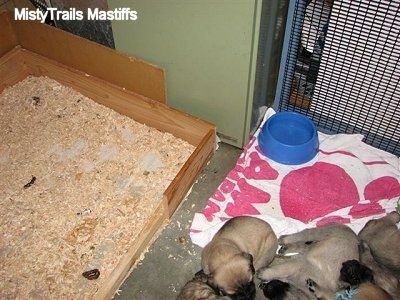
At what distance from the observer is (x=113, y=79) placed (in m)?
3.12

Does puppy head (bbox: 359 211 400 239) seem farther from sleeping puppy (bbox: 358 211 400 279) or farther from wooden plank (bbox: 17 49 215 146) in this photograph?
wooden plank (bbox: 17 49 215 146)

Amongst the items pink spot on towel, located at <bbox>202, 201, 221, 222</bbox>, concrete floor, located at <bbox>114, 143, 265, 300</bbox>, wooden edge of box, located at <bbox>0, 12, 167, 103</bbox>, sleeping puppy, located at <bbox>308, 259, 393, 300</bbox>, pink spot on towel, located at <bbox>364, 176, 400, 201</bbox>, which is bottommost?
concrete floor, located at <bbox>114, 143, 265, 300</bbox>

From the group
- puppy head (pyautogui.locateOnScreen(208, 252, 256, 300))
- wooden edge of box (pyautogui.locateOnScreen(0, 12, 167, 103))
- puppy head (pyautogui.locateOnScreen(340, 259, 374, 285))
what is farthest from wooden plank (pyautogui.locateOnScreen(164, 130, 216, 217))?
puppy head (pyautogui.locateOnScreen(340, 259, 374, 285))

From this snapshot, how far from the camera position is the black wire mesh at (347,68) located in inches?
97.0

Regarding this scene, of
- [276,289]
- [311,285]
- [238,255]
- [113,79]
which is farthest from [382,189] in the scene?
[113,79]

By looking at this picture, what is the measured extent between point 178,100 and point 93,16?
2.49 ft

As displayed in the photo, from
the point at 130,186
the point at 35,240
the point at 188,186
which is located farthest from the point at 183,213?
the point at 35,240

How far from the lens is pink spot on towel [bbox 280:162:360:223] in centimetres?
273

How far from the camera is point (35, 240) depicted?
8.41 ft

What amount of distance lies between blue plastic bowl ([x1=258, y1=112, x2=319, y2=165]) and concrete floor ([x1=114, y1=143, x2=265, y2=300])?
1.25ft

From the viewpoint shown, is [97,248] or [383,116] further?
[383,116]

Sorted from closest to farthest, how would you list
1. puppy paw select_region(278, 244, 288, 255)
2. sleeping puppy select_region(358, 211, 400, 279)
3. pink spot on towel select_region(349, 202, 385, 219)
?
sleeping puppy select_region(358, 211, 400, 279) → puppy paw select_region(278, 244, 288, 255) → pink spot on towel select_region(349, 202, 385, 219)

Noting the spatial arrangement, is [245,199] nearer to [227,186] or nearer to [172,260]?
[227,186]

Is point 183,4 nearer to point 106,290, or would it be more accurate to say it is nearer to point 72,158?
point 72,158
